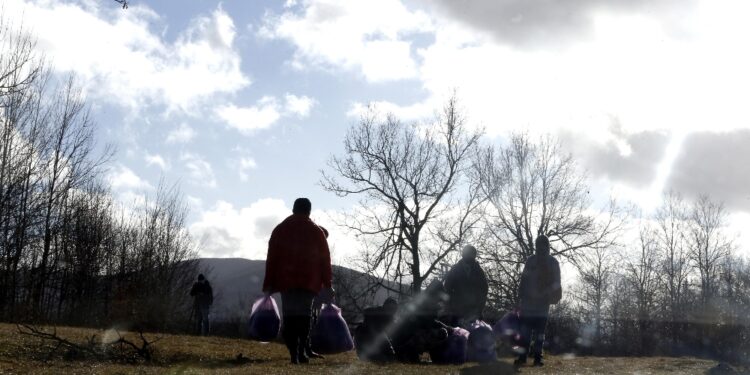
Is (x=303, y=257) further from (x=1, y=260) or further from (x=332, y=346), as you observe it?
(x=1, y=260)

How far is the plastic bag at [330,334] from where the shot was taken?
10406 millimetres

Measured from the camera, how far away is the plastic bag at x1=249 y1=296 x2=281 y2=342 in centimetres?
1073

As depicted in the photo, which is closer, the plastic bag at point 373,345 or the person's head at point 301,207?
the person's head at point 301,207

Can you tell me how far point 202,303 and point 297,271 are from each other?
48.6 feet

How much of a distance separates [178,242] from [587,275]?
27296 mm

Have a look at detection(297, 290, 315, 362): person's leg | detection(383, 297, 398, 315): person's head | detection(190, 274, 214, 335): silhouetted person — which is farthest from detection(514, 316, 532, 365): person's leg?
detection(190, 274, 214, 335): silhouetted person

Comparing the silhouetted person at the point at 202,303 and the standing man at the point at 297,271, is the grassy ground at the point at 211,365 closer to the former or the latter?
the standing man at the point at 297,271

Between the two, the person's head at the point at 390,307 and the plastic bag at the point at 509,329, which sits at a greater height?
the person's head at the point at 390,307

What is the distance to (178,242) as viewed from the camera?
49906 mm

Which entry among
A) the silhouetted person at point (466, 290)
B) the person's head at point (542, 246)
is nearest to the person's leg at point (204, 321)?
the silhouetted person at point (466, 290)

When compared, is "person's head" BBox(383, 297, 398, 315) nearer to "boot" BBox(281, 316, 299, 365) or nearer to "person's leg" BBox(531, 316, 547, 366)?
"boot" BBox(281, 316, 299, 365)

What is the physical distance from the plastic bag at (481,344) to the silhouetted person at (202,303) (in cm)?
1340

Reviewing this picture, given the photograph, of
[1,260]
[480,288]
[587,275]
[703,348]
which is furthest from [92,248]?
[480,288]

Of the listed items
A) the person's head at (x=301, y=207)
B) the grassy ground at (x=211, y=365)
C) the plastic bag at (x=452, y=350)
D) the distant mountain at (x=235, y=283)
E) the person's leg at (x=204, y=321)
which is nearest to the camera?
the grassy ground at (x=211, y=365)
